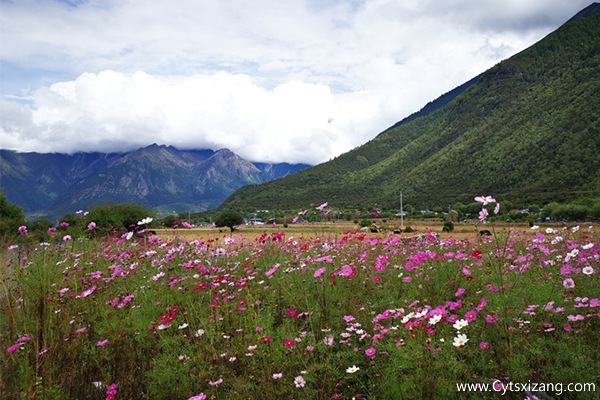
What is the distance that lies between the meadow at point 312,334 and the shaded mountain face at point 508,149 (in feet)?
289

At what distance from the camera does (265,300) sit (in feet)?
15.9

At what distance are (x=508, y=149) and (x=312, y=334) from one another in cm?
13449

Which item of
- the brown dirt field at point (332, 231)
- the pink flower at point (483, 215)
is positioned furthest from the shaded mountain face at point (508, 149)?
the pink flower at point (483, 215)

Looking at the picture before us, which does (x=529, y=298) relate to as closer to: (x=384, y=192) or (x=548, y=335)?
(x=548, y=335)

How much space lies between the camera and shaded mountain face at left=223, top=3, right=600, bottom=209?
98.9 m

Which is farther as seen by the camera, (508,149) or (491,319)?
(508,149)

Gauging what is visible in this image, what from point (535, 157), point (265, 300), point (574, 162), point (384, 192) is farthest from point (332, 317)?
point (384, 192)

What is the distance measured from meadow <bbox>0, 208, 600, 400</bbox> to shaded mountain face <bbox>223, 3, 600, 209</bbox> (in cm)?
8806

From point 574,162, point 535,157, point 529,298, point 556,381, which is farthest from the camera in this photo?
point 535,157

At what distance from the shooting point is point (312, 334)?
3424mm

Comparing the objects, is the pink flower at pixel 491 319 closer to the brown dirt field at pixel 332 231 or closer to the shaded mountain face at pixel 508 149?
the brown dirt field at pixel 332 231

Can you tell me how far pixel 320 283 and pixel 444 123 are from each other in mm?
203526

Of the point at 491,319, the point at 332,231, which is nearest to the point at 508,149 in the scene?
the point at 332,231

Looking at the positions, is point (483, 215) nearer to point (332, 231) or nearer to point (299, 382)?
point (299, 382)
